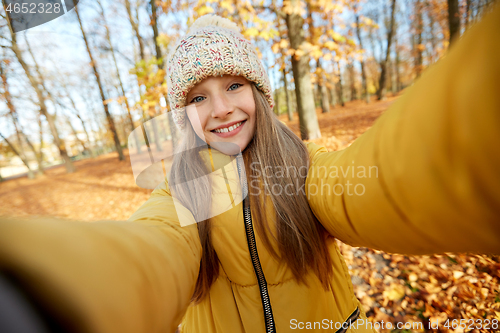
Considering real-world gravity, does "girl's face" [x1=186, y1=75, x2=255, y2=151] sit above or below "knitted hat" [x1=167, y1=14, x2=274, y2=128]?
below

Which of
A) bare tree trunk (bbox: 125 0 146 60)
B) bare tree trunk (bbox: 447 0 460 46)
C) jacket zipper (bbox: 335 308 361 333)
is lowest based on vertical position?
jacket zipper (bbox: 335 308 361 333)

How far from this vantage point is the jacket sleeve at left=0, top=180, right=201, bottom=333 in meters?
0.35

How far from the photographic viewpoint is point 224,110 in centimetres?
135

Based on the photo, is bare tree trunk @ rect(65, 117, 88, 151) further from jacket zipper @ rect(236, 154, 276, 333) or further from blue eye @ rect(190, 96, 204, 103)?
jacket zipper @ rect(236, 154, 276, 333)

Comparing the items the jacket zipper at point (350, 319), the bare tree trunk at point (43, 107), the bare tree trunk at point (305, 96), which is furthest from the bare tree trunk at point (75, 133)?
the jacket zipper at point (350, 319)

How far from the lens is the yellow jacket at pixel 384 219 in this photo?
1.13 feet

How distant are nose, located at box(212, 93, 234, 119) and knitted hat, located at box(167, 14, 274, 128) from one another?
157mm

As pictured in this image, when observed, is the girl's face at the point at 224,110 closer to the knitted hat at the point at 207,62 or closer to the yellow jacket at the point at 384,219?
the knitted hat at the point at 207,62

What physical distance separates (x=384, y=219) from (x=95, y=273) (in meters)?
0.77

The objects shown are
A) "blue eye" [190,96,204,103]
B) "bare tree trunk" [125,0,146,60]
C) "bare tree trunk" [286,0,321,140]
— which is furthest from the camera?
"bare tree trunk" [125,0,146,60]

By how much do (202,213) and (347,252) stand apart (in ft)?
8.90

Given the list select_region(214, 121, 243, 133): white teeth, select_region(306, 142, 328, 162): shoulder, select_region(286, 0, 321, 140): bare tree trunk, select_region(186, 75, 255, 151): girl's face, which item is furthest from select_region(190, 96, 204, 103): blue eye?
select_region(286, 0, 321, 140): bare tree trunk

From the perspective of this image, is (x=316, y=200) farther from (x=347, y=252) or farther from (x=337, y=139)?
(x=337, y=139)

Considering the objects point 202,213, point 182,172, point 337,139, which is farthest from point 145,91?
point 337,139
